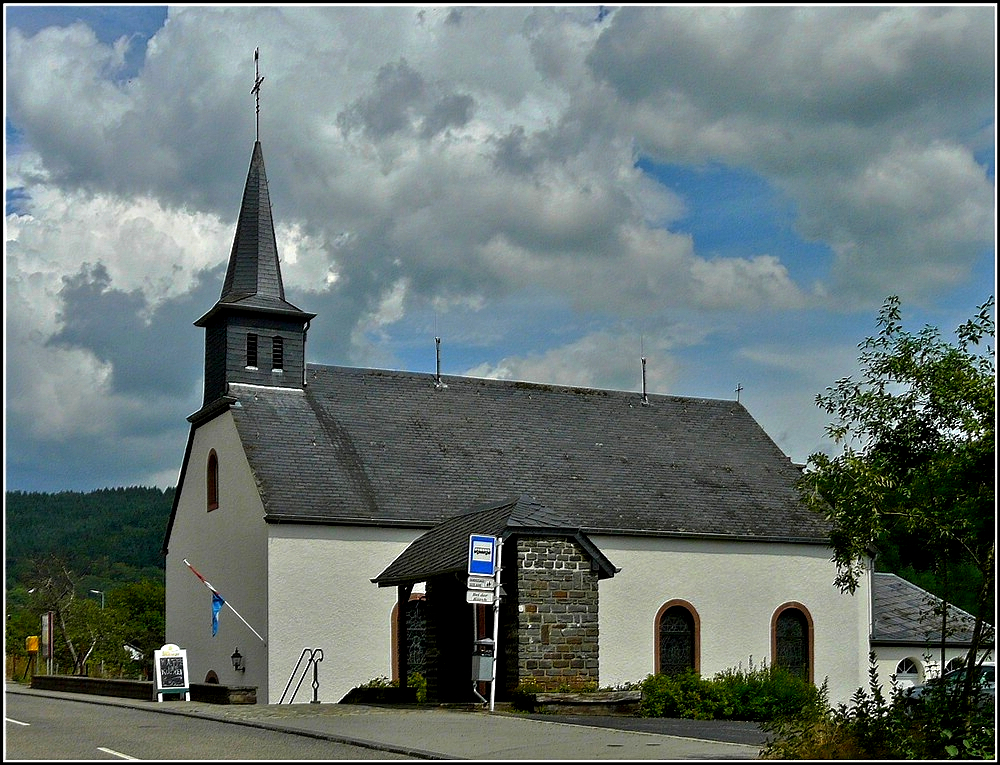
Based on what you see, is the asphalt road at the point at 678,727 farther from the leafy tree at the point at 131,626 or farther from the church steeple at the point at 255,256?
the leafy tree at the point at 131,626

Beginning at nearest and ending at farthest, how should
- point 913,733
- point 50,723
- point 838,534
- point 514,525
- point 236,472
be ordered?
point 913,733
point 838,534
point 50,723
point 514,525
point 236,472

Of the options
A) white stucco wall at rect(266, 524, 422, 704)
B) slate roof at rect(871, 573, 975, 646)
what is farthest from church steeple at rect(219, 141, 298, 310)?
slate roof at rect(871, 573, 975, 646)

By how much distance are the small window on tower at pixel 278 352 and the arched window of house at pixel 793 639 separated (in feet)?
53.2

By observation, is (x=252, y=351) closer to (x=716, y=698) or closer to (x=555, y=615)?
(x=555, y=615)

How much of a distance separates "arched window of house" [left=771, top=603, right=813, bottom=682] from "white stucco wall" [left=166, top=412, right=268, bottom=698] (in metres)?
15.1

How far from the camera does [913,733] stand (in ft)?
43.3

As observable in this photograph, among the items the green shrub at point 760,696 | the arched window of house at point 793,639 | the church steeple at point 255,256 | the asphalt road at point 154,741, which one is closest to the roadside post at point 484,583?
the asphalt road at point 154,741

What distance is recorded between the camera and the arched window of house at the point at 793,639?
3750 cm

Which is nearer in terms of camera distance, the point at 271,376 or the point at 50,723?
the point at 50,723

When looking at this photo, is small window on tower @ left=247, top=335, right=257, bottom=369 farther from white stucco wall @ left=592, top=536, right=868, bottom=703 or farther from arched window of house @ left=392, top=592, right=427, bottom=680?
white stucco wall @ left=592, top=536, right=868, bottom=703

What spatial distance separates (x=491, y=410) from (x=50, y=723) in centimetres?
2141

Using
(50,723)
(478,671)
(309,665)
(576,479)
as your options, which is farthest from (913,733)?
(576,479)

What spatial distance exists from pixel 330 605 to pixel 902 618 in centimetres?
2015

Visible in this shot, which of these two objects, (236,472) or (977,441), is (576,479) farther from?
(977,441)
